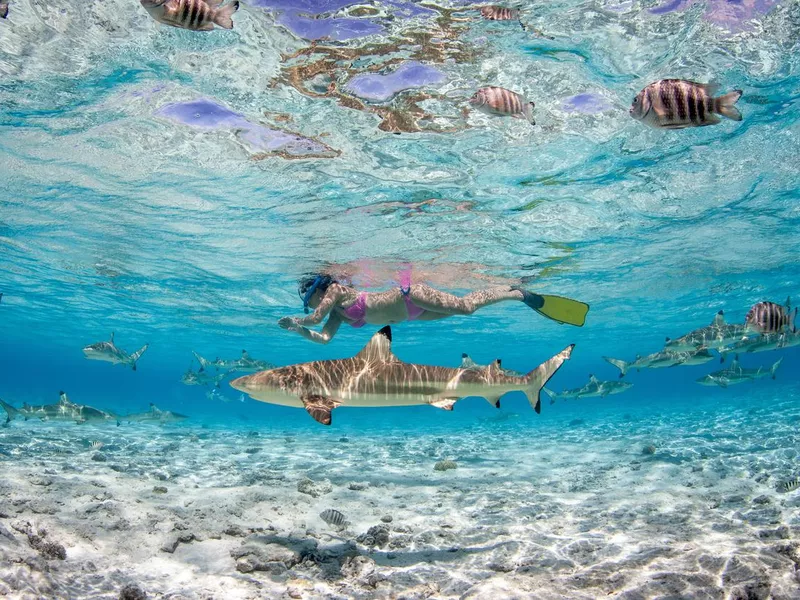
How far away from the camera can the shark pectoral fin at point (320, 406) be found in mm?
4079

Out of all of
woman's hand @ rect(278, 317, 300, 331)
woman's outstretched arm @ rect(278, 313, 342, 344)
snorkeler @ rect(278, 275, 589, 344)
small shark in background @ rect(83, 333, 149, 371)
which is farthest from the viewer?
small shark in background @ rect(83, 333, 149, 371)

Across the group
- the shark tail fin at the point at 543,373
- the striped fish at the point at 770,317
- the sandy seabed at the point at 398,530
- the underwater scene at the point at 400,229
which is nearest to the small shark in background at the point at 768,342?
the underwater scene at the point at 400,229

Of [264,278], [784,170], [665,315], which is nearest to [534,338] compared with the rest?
[665,315]

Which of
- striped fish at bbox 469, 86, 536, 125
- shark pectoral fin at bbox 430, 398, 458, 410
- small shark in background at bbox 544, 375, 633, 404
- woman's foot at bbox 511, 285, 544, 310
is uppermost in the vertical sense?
striped fish at bbox 469, 86, 536, 125

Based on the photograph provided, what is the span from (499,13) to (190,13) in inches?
182

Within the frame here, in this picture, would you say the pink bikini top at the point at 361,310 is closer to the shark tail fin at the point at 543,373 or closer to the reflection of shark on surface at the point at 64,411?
the shark tail fin at the point at 543,373

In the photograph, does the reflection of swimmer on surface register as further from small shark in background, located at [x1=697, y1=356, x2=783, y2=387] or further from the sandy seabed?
small shark in background, located at [x1=697, y1=356, x2=783, y2=387]

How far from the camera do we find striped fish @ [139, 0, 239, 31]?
425cm

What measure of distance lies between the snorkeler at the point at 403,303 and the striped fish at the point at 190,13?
17.6 feet

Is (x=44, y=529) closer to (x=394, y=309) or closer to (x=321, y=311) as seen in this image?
(x=321, y=311)

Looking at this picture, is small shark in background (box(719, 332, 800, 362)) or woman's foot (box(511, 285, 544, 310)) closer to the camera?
woman's foot (box(511, 285, 544, 310))

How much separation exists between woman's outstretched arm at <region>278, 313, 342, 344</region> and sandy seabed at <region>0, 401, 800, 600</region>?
3144 mm

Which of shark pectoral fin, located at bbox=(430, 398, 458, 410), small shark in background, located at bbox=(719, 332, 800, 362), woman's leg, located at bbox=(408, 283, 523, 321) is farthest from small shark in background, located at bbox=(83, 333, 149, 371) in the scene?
small shark in background, located at bbox=(719, 332, 800, 362)

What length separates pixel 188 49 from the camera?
26.3ft
